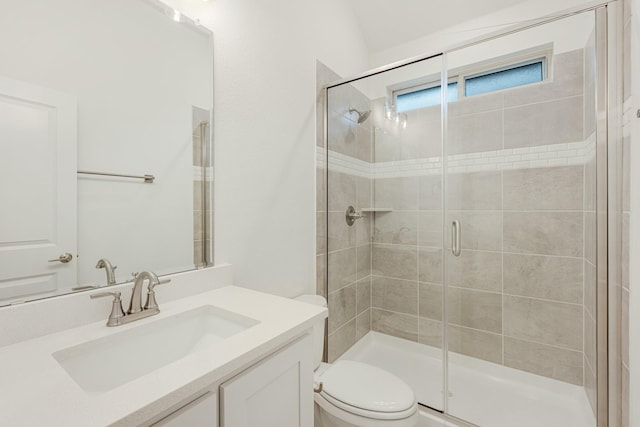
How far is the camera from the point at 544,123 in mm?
1753

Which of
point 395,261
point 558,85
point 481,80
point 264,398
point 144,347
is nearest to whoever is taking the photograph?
point 264,398

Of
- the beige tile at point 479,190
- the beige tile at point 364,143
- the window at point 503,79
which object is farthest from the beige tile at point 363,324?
the window at point 503,79

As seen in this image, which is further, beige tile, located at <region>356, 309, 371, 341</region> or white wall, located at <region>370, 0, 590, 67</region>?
beige tile, located at <region>356, 309, 371, 341</region>

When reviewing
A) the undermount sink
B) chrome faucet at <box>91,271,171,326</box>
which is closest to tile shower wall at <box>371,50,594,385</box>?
the undermount sink

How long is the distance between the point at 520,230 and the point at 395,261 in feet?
2.58

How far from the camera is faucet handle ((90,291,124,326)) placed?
822mm

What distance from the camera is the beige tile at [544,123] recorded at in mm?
1665

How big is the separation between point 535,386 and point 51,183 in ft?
8.26

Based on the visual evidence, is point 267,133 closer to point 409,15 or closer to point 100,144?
point 100,144

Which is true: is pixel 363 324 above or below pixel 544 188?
below

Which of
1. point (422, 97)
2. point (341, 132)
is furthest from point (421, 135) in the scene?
point (341, 132)

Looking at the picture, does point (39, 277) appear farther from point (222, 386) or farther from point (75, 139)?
point (222, 386)

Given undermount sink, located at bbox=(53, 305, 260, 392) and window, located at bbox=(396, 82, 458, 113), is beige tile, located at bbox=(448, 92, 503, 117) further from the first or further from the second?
undermount sink, located at bbox=(53, 305, 260, 392)

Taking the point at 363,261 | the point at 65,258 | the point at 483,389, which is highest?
the point at 65,258
